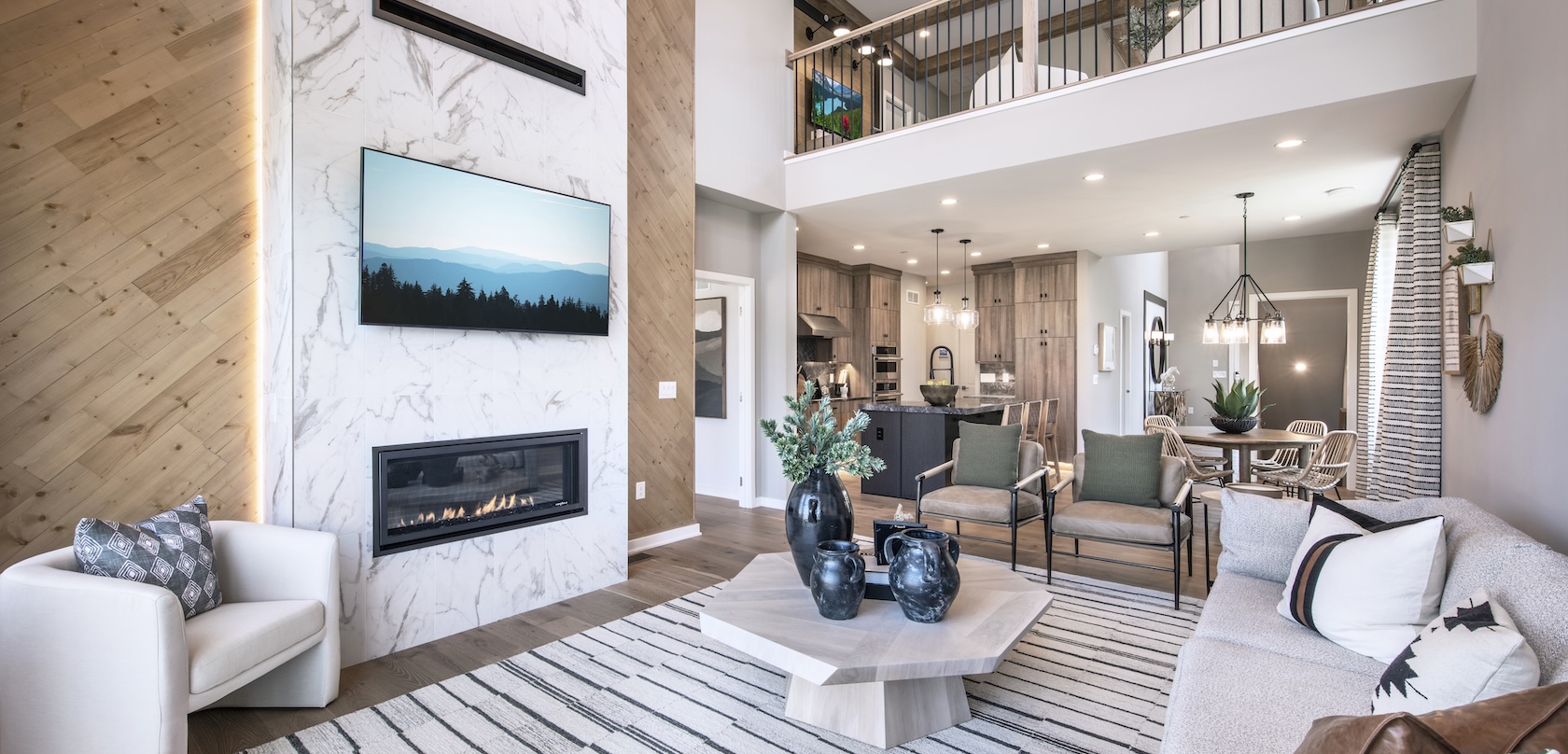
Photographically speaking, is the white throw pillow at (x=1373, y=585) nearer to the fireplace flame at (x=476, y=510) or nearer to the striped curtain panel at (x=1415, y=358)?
the striped curtain panel at (x=1415, y=358)

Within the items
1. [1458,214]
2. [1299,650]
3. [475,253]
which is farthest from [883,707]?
[1458,214]

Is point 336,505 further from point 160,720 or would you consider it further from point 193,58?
point 193,58

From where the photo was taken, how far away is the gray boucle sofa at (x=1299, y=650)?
4.91ft

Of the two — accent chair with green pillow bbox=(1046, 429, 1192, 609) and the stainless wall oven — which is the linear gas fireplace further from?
the stainless wall oven

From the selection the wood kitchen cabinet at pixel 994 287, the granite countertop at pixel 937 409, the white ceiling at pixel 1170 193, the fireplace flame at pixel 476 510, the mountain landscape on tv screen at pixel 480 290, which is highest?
the white ceiling at pixel 1170 193

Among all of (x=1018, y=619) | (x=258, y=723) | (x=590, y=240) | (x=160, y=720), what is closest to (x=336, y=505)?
(x=258, y=723)

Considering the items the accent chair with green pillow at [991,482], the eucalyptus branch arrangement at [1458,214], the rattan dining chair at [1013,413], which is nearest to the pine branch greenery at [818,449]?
the accent chair with green pillow at [991,482]

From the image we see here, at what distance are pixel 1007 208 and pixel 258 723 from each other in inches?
233

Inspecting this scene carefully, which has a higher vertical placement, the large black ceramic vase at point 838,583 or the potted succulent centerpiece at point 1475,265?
the potted succulent centerpiece at point 1475,265

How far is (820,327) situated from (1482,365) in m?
5.74

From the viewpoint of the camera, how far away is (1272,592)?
2.50 meters

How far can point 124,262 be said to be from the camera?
256 cm

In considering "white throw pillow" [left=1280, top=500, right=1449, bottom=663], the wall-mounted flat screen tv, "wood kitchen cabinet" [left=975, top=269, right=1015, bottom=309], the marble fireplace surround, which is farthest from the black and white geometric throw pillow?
"wood kitchen cabinet" [left=975, top=269, right=1015, bottom=309]

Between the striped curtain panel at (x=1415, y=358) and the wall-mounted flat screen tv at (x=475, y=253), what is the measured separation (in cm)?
467
